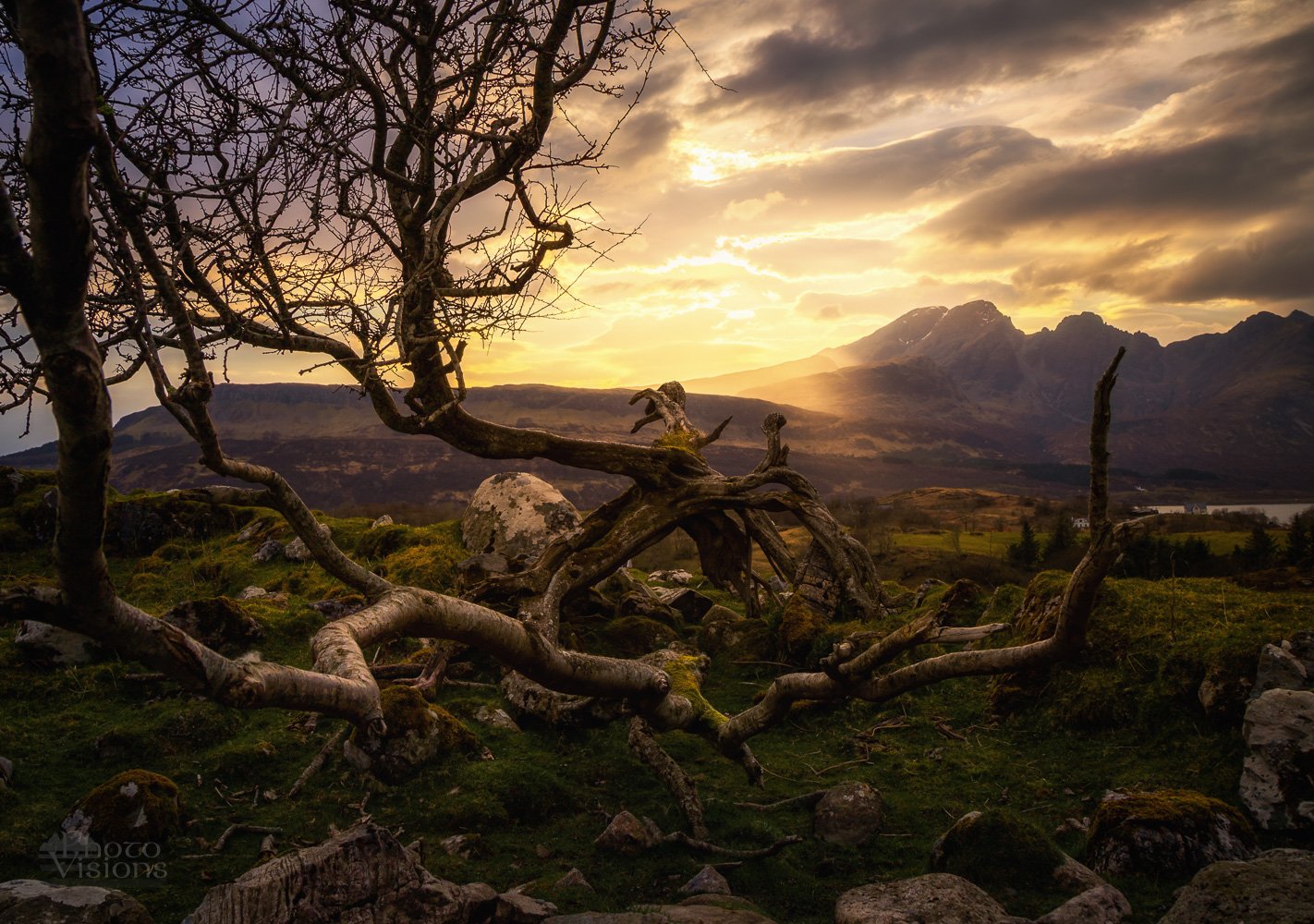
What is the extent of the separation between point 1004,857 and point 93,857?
889cm

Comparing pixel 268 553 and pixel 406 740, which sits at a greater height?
pixel 268 553

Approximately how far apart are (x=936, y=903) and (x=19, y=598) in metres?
6.66

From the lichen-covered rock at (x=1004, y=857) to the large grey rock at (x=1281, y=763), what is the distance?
2183 mm

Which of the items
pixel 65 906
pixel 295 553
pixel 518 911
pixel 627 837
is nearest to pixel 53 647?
pixel 295 553

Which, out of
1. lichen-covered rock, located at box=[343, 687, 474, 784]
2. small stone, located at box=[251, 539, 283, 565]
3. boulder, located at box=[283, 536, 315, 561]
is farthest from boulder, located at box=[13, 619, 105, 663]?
small stone, located at box=[251, 539, 283, 565]

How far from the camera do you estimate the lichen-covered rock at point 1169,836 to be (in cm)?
628

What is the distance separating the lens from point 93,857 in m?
6.57

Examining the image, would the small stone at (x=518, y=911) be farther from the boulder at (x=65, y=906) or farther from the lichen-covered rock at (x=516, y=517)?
the lichen-covered rock at (x=516, y=517)

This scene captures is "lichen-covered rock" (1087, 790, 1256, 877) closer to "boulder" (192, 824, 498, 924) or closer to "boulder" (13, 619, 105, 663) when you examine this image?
"boulder" (192, 824, 498, 924)

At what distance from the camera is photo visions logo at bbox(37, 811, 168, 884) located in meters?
6.35

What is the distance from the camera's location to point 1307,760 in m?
6.76

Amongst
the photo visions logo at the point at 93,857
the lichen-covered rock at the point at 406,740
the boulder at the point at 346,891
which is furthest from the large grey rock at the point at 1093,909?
the photo visions logo at the point at 93,857

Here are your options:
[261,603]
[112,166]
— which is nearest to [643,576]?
[261,603]

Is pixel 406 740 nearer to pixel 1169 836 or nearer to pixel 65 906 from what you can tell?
pixel 65 906
